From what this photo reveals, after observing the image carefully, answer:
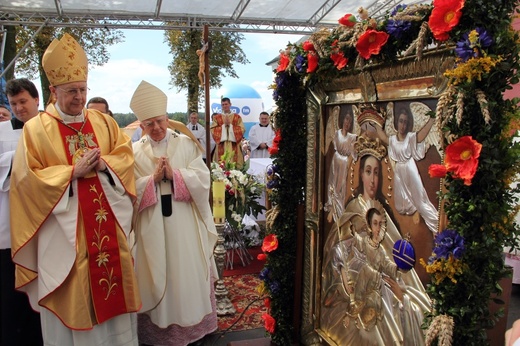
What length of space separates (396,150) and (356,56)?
57cm

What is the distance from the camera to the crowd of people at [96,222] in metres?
2.82

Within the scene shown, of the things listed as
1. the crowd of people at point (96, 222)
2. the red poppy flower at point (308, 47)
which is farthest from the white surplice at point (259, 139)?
the red poppy flower at point (308, 47)

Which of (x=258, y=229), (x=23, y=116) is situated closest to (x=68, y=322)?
(x=23, y=116)

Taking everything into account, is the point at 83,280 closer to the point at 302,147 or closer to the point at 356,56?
the point at 302,147

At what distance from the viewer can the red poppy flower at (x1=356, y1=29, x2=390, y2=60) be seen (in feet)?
6.57

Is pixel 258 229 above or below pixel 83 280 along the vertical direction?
below

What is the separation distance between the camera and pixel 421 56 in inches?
70.9

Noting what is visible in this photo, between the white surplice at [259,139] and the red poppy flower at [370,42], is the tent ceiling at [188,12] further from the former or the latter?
the red poppy flower at [370,42]

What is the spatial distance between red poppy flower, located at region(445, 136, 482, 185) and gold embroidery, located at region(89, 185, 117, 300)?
2314mm

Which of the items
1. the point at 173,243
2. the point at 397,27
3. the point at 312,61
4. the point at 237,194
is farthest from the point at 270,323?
the point at 237,194

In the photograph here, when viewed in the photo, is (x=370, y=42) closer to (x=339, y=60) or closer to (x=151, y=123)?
(x=339, y=60)

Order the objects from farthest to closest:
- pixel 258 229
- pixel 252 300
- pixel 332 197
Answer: pixel 258 229
pixel 252 300
pixel 332 197

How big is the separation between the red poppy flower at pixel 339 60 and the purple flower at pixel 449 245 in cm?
110

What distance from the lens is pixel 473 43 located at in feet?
4.83
